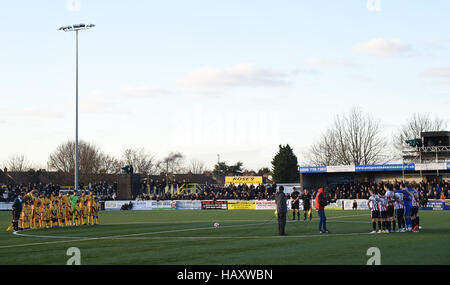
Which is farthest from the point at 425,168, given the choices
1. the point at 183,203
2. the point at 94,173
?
the point at 94,173

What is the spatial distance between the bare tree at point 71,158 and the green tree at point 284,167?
36.2 m

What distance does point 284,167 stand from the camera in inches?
4080

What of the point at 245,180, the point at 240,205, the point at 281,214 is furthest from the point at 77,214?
the point at 245,180

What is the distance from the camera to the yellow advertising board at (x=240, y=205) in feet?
202

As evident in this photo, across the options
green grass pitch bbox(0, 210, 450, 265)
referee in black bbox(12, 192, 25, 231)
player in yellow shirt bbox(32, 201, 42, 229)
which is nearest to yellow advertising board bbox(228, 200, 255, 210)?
player in yellow shirt bbox(32, 201, 42, 229)

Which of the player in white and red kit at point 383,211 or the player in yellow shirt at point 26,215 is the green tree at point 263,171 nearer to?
the player in yellow shirt at point 26,215

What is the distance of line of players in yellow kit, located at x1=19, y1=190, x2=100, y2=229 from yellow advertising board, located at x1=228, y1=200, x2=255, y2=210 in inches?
1116

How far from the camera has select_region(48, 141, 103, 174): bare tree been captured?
118m

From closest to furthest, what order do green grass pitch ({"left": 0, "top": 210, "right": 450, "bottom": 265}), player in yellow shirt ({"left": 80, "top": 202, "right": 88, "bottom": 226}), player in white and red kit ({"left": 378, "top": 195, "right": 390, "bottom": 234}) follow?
1. green grass pitch ({"left": 0, "top": 210, "right": 450, "bottom": 265})
2. player in white and red kit ({"left": 378, "top": 195, "right": 390, "bottom": 234})
3. player in yellow shirt ({"left": 80, "top": 202, "right": 88, "bottom": 226})

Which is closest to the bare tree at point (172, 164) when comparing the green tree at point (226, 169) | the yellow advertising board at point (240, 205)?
the green tree at point (226, 169)

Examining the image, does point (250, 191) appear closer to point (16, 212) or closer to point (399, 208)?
point (16, 212)

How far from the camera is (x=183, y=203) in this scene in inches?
2557

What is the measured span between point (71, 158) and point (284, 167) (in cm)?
4396

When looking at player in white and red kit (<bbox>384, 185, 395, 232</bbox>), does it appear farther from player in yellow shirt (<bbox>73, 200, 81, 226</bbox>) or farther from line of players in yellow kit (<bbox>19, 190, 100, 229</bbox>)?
player in yellow shirt (<bbox>73, 200, 81, 226</bbox>)
